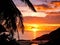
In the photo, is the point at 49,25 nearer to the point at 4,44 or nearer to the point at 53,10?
the point at 53,10

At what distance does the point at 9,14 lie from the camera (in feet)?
2.72

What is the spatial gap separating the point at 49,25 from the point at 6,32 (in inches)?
74.1

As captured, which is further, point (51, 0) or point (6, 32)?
point (51, 0)

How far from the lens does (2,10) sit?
0.82 metres

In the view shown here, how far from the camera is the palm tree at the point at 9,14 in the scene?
0.81 m

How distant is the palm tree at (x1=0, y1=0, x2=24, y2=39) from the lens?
0.81m

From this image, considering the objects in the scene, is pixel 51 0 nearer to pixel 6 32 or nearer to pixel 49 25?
pixel 49 25

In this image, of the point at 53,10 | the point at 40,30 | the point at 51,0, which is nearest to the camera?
the point at 51,0

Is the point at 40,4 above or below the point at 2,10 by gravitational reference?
below

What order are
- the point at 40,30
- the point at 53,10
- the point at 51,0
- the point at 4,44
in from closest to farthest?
the point at 4,44 → the point at 51,0 → the point at 53,10 → the point at 40,30

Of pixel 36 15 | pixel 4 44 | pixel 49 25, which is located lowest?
pixel 49 25

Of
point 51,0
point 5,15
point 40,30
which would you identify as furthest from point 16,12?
point 40,30

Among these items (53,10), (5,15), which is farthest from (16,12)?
(53,10)

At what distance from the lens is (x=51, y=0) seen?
2.25 metres
